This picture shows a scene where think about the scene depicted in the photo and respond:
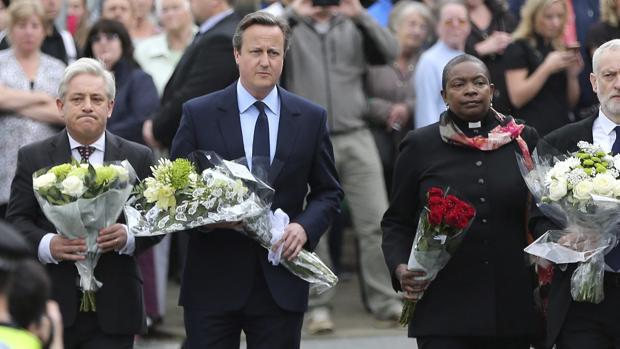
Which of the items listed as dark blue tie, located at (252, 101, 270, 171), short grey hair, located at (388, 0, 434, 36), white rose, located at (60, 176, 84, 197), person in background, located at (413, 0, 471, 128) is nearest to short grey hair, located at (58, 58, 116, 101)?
white rose, located at (60, 176, 84, 197)

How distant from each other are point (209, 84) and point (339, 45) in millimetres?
1851

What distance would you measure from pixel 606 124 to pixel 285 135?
63.5 inches

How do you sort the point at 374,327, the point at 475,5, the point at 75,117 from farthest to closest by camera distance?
the point at 475,5
the point at 374,327
the point at 75,117

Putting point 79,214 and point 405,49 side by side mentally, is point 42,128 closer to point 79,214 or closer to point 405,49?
point 79,214

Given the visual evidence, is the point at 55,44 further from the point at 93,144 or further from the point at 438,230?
the point at 438,230

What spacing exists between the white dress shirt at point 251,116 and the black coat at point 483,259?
788 millimetres

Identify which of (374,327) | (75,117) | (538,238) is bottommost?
(374,327)

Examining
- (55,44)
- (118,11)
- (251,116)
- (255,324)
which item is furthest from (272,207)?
(118,11)

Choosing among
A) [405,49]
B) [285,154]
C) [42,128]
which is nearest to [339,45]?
[405,49]

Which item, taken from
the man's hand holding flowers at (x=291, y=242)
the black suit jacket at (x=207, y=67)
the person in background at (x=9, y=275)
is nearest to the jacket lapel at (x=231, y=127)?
the man's hand holding flowers at (x=291, y=242)

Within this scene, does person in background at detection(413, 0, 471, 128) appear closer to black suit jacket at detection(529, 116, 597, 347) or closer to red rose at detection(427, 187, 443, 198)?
black suit jacket at detection(529, 116, 597, 347)

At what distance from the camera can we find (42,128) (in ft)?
32.8

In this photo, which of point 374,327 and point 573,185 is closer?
point 573,185

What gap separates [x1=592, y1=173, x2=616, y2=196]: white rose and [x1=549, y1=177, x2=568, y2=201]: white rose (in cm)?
13
